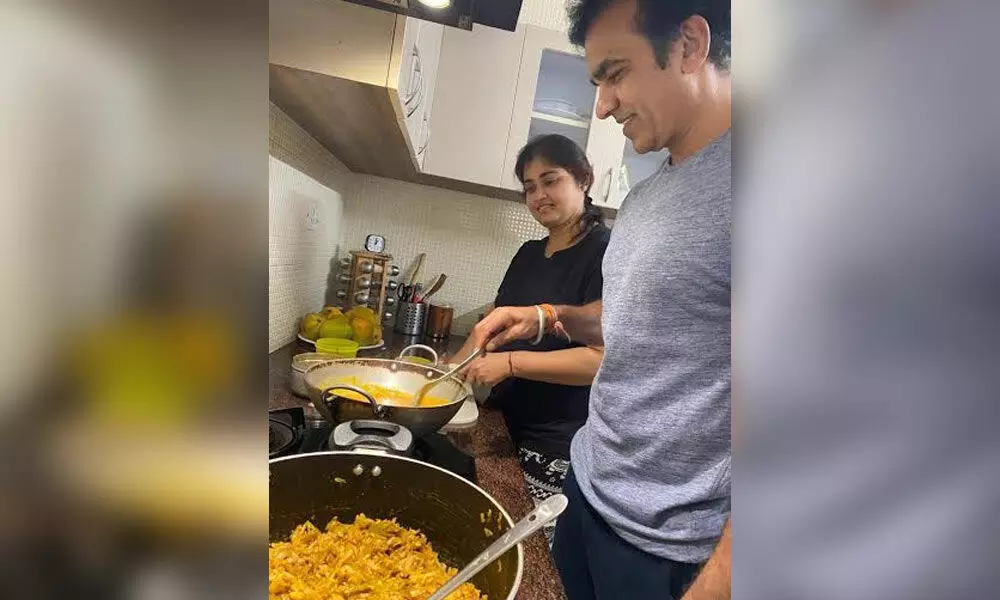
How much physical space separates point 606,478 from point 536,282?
27.6 inches

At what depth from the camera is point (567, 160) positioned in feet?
4.18

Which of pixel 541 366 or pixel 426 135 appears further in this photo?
pixel 426 135

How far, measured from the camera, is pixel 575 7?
373mm

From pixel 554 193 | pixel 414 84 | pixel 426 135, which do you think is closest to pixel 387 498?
pixel 414 84

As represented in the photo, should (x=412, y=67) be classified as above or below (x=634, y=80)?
above

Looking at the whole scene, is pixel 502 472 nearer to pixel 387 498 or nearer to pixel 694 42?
pixel 387 498

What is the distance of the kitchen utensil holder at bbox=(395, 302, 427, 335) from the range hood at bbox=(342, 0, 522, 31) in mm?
1247

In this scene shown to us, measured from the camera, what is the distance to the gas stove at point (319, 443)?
2.27 feet

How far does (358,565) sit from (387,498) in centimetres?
9
